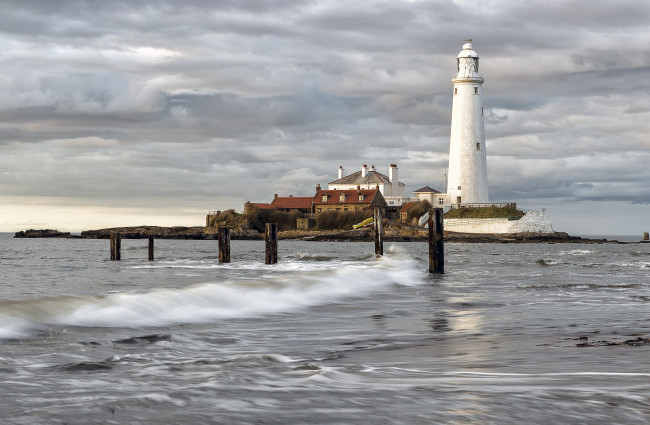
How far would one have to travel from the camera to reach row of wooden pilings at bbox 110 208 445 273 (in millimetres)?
20172

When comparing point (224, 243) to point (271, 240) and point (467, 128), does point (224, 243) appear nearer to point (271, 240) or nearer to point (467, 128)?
point (271, 240)

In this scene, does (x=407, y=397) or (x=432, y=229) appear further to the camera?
(x=432, y=229)

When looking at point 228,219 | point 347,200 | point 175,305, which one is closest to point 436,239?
point 175,305

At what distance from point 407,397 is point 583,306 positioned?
25.2ft

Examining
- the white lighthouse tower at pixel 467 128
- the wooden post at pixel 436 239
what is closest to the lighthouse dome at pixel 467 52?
the white lighthouse tower at pixel 467 128

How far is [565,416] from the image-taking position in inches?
159

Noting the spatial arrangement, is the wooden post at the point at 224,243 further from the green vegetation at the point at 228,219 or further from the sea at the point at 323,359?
the green vegetation at the point at 228,219

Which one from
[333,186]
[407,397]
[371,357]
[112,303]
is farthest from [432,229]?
[333,186]

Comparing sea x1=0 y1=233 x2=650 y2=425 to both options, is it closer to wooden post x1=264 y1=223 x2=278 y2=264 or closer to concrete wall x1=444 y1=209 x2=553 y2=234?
wooden post x1=264 y1=223 x2=278 y2=264

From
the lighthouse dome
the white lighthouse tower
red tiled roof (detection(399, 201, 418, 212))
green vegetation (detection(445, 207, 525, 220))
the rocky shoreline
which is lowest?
the rocky shoreline

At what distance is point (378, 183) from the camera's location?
86.8m

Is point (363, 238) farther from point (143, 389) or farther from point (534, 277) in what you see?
point (143, 389)

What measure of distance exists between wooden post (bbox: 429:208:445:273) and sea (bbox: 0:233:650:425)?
21.7 ft

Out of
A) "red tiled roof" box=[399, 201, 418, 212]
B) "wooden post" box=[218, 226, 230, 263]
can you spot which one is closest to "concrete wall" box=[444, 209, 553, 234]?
"red tiled roof" box=[399, 201, 418, 212]
